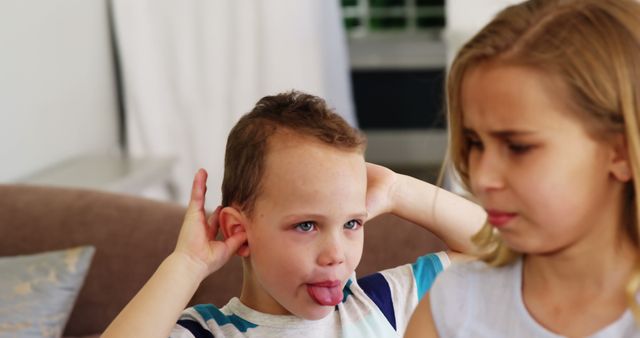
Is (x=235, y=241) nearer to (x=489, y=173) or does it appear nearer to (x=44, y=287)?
(x=489, y=173)

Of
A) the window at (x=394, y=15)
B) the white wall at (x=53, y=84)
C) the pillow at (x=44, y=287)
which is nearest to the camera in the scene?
the pillow at (x=44, y=287)

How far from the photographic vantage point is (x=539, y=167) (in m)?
0.83

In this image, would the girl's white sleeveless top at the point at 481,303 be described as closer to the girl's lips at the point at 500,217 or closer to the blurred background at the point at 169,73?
the girl's lips at the point at 500,217

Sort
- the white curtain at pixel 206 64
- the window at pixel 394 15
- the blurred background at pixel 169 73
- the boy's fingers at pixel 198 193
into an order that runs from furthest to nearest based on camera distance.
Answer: the window at pixel 394 15 → the white curtain at pixel 206 64 → the blurred background at pixel 169 73 → the boy's fingers at pixel 198 193

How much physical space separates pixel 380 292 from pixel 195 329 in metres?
0.21

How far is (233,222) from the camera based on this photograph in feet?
3.96

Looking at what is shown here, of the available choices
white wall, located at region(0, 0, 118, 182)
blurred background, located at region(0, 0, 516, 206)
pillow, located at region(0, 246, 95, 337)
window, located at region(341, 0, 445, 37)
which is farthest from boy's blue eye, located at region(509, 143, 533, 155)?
window, located at region(341, 0, 445, 37)

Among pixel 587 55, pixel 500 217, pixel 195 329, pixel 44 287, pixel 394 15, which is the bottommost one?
pixel 394 15

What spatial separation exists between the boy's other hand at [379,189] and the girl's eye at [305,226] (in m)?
0.13

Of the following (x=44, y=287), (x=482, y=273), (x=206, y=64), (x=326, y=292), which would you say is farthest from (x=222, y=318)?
(x=206, y=64)

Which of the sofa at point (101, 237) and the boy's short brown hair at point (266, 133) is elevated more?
the boy's short brown hair at point (266, 133)

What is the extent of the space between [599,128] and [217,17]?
2.65m

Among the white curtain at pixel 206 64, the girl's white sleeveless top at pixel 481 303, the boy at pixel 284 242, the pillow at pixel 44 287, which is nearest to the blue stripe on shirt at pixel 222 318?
the boy at pixel 284 242

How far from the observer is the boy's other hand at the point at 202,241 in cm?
119
